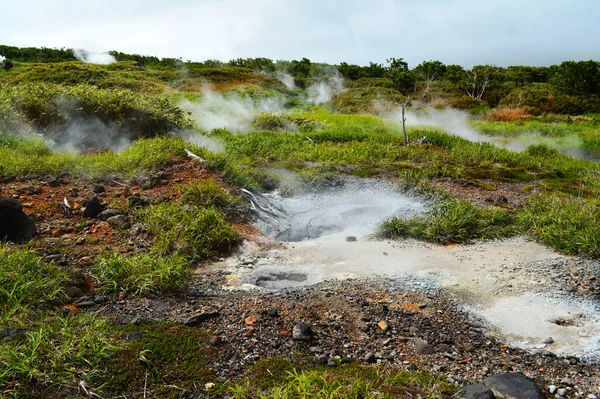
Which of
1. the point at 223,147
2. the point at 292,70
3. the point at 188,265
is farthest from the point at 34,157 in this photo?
the point at 292,70

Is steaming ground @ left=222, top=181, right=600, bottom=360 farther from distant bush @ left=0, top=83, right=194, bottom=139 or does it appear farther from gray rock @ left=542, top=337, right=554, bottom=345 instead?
distant bush @ left=0, top=83, right=194, bottom=139

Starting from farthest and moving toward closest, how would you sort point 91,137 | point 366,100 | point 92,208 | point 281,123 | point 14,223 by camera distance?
point 366,100, point 281,123, point 91,137, point 92,208, point 14,223

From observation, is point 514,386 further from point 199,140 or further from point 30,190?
point 199,140

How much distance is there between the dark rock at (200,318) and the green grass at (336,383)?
74cm

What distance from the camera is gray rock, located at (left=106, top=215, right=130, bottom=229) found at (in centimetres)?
533

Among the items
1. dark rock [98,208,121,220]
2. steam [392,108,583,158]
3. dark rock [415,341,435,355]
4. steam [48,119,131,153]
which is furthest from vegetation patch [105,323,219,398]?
steam [392,108,583,158]

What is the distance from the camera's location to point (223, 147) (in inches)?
434

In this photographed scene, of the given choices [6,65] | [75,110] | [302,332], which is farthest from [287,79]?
[302,332]

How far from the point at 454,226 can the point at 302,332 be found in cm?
327

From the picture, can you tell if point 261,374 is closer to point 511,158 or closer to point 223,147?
point 223,147

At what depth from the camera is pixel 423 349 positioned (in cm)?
331

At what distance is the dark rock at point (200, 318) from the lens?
3559 mm

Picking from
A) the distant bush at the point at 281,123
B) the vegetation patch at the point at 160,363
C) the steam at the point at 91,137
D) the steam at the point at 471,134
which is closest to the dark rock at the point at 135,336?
the vegetation patch at the point at 160,363

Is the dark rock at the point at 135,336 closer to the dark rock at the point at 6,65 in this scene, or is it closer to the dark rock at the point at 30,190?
the dark rock at the point at 30,190
